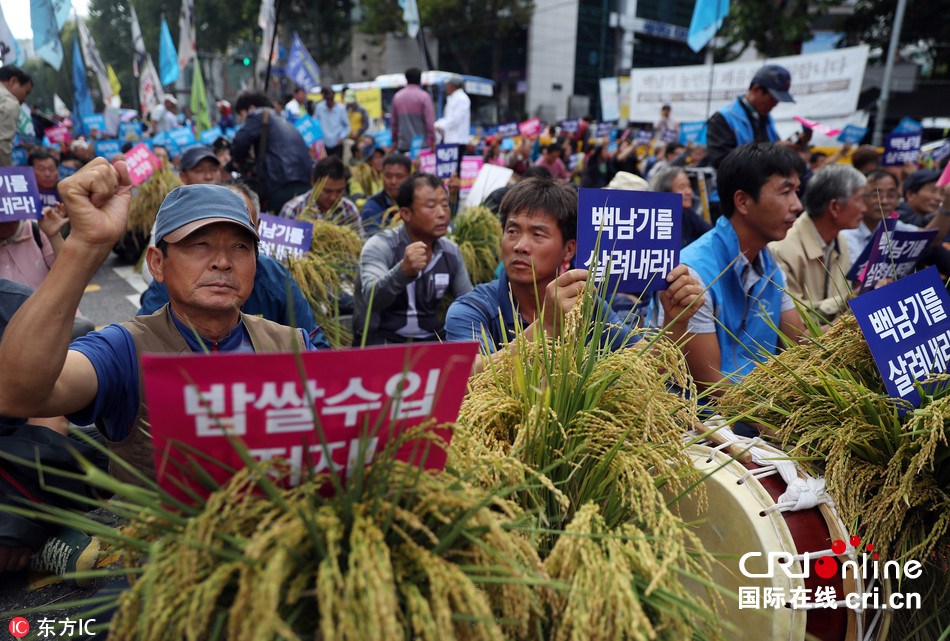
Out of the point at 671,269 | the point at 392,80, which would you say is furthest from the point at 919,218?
the point at 392,80

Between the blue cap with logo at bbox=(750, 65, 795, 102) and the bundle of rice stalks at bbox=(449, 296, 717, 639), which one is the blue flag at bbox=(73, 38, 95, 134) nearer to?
the blue cap with logo at bbox=(750, 65, 795, 102)

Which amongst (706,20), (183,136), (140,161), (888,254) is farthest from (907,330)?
(183,136)

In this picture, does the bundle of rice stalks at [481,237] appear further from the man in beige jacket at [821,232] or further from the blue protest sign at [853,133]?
the blue protest sign at [853,133]

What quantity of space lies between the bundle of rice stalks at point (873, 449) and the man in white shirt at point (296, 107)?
40.8 ft

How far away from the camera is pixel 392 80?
24.0 meters

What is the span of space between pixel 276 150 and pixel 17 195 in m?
2.82

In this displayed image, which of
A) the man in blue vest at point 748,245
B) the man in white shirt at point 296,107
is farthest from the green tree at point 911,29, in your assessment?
the man in blue vest at point 748,245

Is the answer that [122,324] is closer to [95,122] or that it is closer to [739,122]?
[739,122]

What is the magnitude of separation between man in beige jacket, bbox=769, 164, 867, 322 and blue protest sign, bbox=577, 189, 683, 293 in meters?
1.63

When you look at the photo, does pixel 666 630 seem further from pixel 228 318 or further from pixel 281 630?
pixel 228 318

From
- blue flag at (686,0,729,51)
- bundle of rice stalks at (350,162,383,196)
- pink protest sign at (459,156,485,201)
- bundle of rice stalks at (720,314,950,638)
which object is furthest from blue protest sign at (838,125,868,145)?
bundle of rice stalks at (720,314,950,638)

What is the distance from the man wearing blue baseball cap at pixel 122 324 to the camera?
1.37m

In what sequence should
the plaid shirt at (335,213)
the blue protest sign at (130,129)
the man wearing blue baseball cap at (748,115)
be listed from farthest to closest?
the blue protest sign at (130,129) → the man wearing blue baseball cap at (748,115) → the plaid shirt at (335,213)

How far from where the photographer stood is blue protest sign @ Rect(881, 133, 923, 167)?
9.95m
